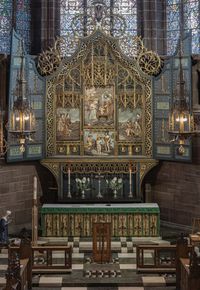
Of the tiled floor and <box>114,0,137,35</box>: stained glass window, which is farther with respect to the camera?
<box>114,0,137,35</box>: stained glass window

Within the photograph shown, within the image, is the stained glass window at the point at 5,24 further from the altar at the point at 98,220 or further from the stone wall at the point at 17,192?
the altar at the point at 98,220

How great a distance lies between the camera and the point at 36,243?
16391 millimetres

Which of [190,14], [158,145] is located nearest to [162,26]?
[190,14]

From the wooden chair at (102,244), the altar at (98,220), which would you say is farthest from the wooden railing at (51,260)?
the altar at (98,220)

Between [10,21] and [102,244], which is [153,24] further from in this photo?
A: [102,244]

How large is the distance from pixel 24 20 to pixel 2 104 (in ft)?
13.6

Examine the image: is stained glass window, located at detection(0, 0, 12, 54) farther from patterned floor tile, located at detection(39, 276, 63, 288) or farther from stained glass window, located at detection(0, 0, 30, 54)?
patterned floor tile, located at detection(39, 276, 63, 288)

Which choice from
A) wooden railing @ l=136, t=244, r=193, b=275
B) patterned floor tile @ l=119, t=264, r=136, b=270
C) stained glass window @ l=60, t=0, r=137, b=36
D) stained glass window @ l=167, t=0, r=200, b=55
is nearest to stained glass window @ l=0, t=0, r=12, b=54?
stained glass window @ l=60, t=0, r=137, b=36

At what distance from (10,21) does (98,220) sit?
26.5 feet

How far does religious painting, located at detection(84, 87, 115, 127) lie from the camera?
19.2 metres

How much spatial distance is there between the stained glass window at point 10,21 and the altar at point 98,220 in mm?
6352

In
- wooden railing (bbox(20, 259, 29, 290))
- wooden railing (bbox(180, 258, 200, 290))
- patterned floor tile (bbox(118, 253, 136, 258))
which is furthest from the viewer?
patterned floor tile (bbox(118, 253, 136, 258))

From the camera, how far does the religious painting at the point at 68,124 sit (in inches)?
758

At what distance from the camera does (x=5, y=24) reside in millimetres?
20609
